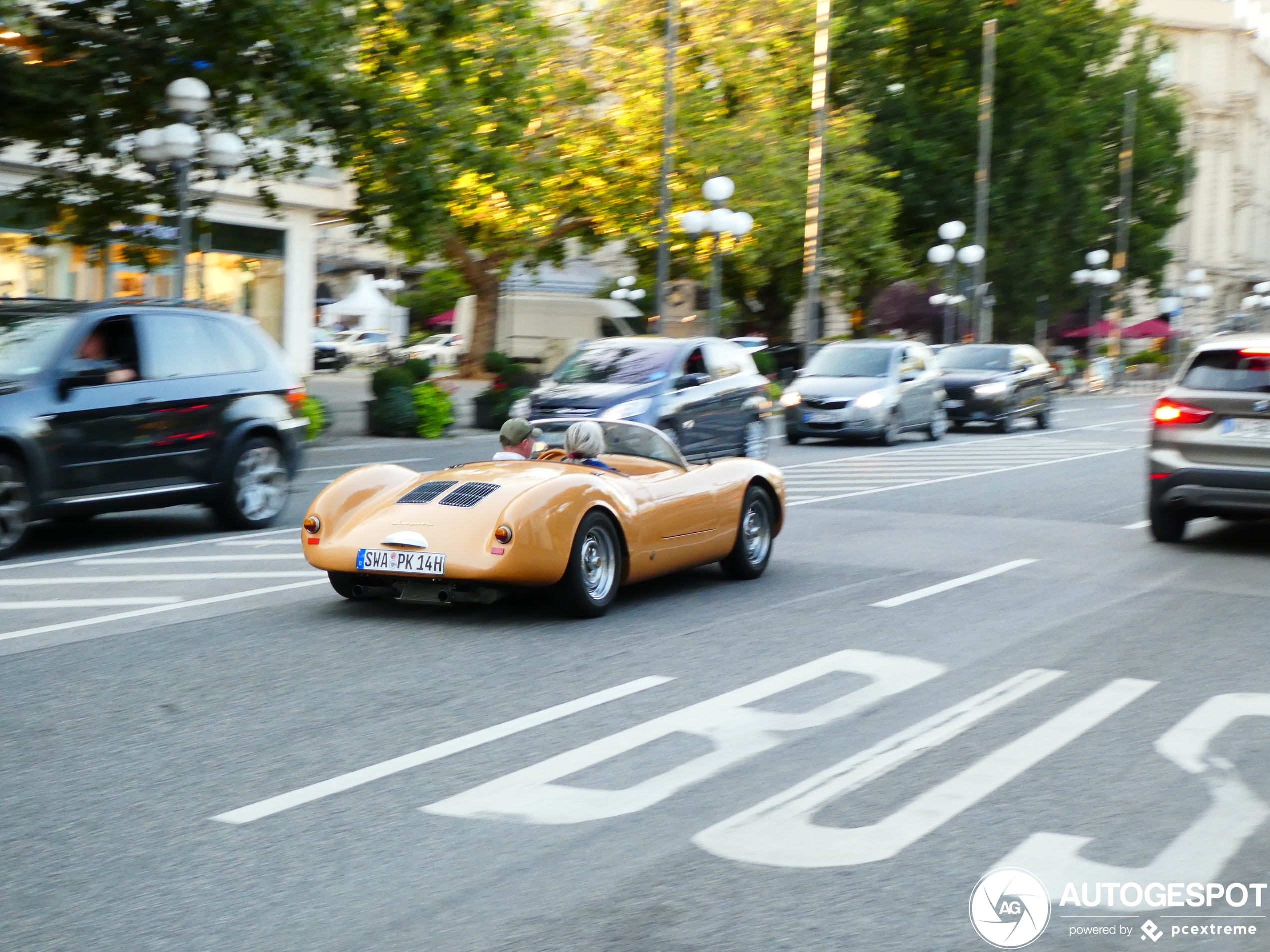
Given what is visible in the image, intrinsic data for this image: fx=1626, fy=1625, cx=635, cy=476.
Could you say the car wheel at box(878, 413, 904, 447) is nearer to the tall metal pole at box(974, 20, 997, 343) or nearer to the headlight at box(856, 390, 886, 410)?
the headlight at box(856, 390, 886, 410)

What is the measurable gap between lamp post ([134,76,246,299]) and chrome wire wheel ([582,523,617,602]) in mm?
9835

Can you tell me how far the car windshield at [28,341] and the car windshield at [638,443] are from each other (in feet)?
13.0

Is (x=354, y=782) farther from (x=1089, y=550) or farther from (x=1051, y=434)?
(x=1051, y=434)

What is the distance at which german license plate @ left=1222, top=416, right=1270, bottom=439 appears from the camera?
38.7ft

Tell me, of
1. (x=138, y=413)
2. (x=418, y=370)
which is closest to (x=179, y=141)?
(x=138, y=413)

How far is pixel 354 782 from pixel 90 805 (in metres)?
0.84

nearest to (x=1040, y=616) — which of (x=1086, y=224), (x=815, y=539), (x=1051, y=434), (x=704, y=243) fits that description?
(x=815, y=539)

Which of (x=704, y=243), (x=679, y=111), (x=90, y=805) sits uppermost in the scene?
(x=679, y=111)

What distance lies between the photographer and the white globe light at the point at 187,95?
1797 centimetres

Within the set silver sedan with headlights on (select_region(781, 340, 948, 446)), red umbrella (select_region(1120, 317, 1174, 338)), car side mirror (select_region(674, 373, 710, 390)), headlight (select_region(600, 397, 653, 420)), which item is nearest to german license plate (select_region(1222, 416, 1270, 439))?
headlight (select_region(600, 397, 653, 420))

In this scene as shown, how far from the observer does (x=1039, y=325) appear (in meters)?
58.8

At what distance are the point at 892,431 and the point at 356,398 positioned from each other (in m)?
15.4

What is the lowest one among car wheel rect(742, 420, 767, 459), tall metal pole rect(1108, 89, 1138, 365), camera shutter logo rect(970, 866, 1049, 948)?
camera shutter logo rect(970, 866, 1049, 948)

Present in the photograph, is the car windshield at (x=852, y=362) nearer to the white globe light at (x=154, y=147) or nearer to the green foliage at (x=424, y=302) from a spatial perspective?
the white globe light at (x=154, y=147)
